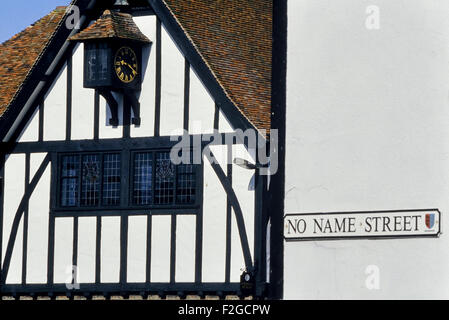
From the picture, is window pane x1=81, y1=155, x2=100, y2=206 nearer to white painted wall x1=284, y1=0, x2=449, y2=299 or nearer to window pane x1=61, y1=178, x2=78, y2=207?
window pane x1=61, y1=178, x2=78, y2=207

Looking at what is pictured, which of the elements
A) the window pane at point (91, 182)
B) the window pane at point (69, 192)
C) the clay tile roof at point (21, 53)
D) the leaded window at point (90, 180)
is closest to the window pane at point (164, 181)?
the leaded window at point (90, 180)

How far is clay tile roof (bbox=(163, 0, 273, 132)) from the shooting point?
24750 mm

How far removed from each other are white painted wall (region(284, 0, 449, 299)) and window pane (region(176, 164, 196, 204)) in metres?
9.23

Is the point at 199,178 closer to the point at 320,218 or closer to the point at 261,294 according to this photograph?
the point at 261,294

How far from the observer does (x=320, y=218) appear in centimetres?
1516

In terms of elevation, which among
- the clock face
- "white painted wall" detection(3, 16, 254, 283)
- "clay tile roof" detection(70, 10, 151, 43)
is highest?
"clay tile roof" detection(70, 10, 151, 43)

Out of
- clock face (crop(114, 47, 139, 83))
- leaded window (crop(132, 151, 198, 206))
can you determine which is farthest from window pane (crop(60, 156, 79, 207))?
clock face (crop(114, 47, 139, 83))

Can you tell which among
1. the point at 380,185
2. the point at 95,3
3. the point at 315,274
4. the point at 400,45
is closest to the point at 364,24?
the point at 400,45

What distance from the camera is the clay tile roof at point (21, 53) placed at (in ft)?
91.2

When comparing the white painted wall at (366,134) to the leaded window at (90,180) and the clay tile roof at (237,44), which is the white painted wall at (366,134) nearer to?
the clay tile roof at (237,44)

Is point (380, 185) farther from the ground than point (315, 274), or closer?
farther from the ground

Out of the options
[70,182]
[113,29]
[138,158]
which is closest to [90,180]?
[70,182]

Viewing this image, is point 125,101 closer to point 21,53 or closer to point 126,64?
point 126,64

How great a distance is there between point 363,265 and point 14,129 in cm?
1330
